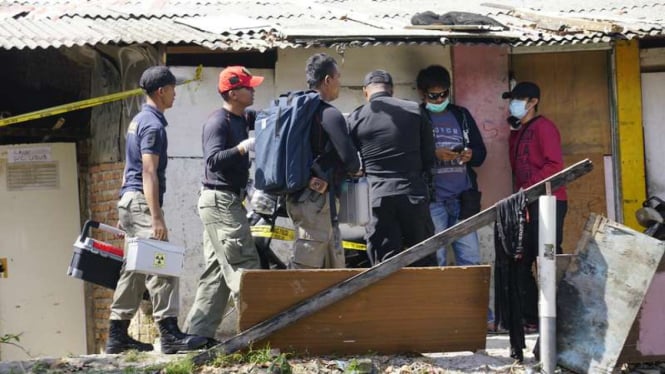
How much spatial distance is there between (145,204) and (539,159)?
326cm

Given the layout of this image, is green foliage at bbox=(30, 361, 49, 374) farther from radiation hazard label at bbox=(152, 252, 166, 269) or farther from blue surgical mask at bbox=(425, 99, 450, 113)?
blue surgical mask at bbox=(425, 99, 450, 113)

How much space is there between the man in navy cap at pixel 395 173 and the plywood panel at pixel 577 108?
2107mm

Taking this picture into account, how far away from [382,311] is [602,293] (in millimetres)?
1286

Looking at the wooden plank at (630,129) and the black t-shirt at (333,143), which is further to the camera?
the wooden plank at (630,129)

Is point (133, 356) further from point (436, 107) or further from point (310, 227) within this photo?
point (436, 107)

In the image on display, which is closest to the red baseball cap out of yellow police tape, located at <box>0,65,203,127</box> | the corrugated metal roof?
the corrugated metal roof

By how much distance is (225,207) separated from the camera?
23.2 feet

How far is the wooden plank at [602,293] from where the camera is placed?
6.27 metres

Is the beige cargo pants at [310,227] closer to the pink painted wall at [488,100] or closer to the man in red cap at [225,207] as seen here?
the man in red cap at [225,207]

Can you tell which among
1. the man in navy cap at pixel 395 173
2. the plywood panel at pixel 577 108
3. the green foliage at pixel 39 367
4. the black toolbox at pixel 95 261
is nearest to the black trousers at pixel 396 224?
the man in navy cap at pixel 395 173

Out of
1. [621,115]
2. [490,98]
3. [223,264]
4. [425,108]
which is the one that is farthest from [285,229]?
[621,115]

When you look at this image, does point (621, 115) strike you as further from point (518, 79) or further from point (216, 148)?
point (216, 148)

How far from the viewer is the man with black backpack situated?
6.79 meters

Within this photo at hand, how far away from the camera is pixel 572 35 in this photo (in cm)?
880
